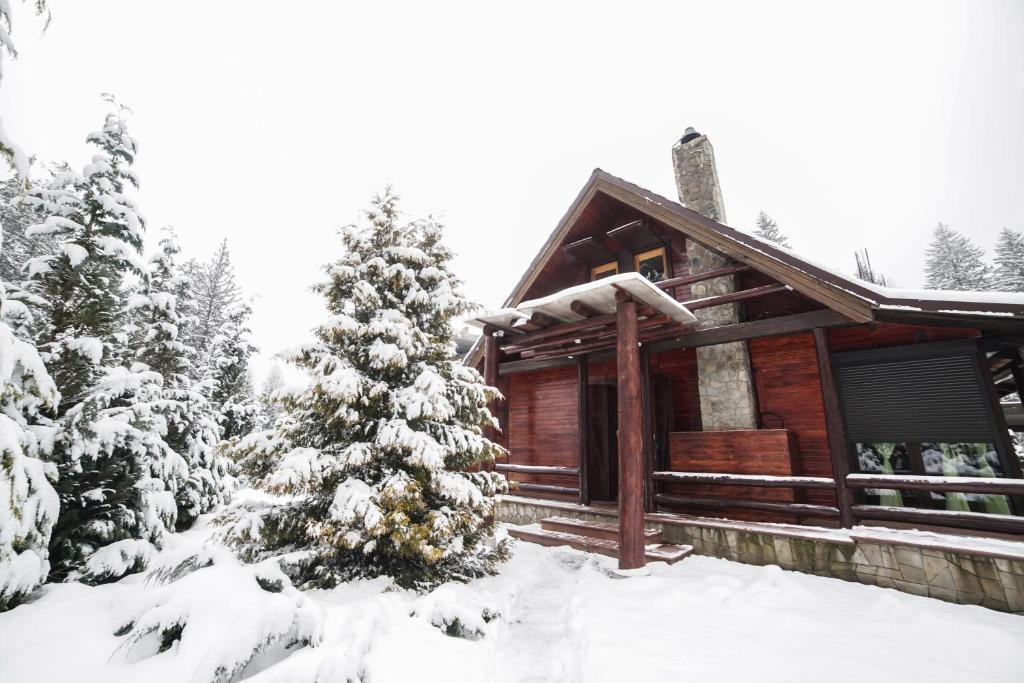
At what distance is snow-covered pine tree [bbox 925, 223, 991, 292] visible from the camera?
27.8 meters

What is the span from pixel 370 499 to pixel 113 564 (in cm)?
478

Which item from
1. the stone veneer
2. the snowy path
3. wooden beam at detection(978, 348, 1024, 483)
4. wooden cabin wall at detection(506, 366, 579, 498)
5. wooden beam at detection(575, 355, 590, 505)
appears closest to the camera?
the snowy path

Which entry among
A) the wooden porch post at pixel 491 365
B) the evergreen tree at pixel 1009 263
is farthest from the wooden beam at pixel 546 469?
the evergreen tree at pixel 1009 263

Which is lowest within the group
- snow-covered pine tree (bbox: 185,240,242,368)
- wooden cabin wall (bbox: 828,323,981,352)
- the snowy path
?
the snowy path

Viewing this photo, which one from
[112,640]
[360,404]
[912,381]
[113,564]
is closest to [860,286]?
[912,381]

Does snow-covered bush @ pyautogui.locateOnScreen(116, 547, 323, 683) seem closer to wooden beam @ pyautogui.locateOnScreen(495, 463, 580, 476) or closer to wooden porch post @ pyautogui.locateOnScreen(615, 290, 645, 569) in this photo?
wooden porch post @ pyautogui.locateOnScreen(615, 290, 645, 569)

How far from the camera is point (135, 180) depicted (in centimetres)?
879

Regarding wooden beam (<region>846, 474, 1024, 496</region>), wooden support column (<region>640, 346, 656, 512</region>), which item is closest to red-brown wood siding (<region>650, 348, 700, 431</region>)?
wooden support column (<region>640, 346, 656, 512</region>)

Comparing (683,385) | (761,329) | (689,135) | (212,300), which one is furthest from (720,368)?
(212,300)

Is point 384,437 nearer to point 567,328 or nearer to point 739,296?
point 567,328

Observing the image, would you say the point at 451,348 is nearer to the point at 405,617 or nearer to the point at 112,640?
the point at 405,617

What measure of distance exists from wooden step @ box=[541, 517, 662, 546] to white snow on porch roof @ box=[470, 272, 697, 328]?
3.66 m

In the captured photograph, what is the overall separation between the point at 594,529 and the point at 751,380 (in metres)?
4.14

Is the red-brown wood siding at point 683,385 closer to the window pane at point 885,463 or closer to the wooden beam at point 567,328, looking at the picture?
the wooden beam at point 567,328
